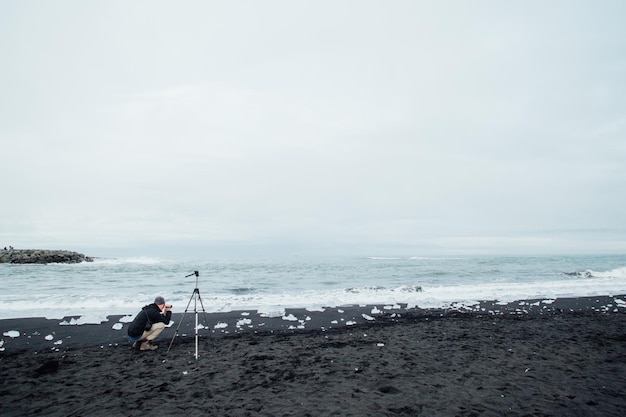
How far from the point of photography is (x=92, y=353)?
9.52 m

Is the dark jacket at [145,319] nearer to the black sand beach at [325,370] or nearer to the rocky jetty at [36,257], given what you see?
the black sand beach at [325,370]

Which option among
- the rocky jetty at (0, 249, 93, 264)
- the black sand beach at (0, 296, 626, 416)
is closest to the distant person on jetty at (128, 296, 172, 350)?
the black sand beach at (0, 296, 626, 416)

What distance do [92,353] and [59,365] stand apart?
114 cm

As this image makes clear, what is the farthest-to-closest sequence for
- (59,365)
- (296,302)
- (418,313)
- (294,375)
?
(296,302) → (418,313) → (59,365) → (294,375)

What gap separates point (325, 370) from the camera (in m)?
8.08

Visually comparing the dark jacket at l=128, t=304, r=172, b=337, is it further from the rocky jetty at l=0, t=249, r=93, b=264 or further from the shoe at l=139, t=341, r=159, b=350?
the rocky jetty at l=0, t=249, r=93, b=264

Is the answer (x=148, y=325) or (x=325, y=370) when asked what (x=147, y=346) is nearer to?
(x=148, y=325)

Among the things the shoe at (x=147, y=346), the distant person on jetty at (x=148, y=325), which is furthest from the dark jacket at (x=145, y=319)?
the shoe at (x=147, y=346)

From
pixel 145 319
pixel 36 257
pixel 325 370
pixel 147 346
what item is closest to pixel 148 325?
pixel 145 319

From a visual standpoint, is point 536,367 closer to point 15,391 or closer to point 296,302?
point 15,391

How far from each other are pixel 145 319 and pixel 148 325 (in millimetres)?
199

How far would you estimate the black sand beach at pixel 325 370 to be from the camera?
20.3ft

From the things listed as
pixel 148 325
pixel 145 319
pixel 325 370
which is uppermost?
pixel 145 319

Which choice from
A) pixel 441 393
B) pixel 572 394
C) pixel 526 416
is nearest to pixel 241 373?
pixel 441 393
